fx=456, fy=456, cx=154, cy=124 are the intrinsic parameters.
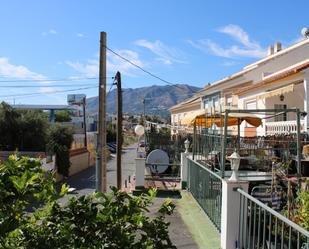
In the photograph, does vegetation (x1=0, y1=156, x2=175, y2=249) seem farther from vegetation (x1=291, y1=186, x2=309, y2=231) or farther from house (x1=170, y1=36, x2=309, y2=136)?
house (x1=170, y1=36, x2=309, y2=136)

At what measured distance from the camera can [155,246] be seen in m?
3.43

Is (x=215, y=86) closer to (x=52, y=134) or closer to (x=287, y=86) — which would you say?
(x=52, y=134)

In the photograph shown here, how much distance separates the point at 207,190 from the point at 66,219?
655 centimetres

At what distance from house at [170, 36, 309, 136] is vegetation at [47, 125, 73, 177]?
33.0 ft

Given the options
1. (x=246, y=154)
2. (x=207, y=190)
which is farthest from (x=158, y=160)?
(x=207, y=190)

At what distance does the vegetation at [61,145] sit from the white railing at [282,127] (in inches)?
634

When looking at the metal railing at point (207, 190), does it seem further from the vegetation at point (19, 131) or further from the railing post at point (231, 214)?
the vegetation at point (19, 131)

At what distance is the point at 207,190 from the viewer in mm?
9641

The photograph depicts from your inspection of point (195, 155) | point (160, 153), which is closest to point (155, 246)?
point (195, 155)

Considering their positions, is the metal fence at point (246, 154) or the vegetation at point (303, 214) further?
the metal fence at point (246, 154)

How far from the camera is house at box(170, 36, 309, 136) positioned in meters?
16.2

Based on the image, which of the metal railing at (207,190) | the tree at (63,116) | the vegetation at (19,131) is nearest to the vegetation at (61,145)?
the vegetation at (19,131)

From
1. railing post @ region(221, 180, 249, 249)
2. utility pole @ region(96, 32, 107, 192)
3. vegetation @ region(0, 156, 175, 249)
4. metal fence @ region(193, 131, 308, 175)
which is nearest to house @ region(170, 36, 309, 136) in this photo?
metal fence @ region(193, 131, 308, 175)

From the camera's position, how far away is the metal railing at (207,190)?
27.3ft
